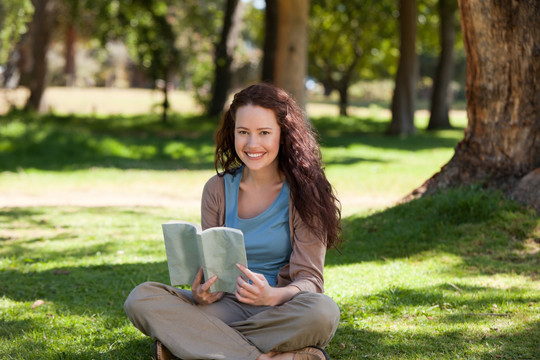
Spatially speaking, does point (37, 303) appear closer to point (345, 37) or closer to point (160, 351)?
point (160, 351)

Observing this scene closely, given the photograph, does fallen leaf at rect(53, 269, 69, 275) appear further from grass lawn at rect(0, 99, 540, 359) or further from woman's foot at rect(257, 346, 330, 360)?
woman's foot at rect(257, 346, 330, 360)

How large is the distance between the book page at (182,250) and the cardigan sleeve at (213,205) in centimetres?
41

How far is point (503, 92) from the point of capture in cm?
668

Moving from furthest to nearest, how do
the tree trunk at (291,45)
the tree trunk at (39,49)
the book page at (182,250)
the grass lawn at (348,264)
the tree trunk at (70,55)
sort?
the tree trunk at (70,55) < the tree trunk at (39,49) < the tree trunk at (291,45) < the grass lawn at (348,264) < the book page at (182,250)

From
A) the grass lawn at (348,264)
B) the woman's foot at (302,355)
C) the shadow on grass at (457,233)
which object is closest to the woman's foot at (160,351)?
the grass lawn at (348,264)

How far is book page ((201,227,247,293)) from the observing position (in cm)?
313

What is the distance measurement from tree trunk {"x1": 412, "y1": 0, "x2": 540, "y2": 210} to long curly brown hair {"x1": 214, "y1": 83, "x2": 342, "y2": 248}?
141 inches

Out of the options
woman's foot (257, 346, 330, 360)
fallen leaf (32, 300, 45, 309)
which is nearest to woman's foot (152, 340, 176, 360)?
woman's foot (257, 346, 330, 360)

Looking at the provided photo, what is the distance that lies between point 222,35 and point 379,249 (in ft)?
53.6

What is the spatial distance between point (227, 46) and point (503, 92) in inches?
620

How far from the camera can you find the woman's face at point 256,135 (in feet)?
11.7

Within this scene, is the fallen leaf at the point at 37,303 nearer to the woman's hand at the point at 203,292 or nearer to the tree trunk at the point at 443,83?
the woman's hand at the point at 203,292

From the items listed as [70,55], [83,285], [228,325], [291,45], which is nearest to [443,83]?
[291,45]

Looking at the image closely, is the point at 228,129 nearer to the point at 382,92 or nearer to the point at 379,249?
the point at 379,249
